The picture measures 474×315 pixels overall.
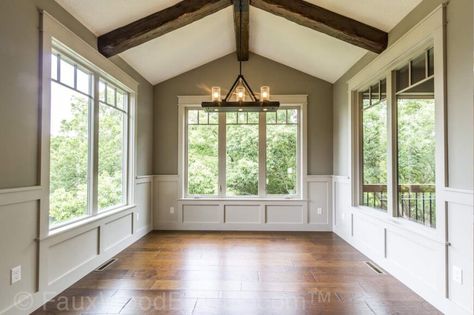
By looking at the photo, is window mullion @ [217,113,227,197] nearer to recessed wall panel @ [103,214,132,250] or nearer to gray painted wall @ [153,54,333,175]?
gray painted wall @ [153,54,333,175]

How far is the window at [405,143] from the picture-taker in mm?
2881

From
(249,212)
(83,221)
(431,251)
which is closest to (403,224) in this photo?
(431,251)

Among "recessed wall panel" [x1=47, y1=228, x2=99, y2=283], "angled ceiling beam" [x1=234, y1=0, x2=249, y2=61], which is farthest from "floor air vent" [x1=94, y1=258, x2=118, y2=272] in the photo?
"angled ceiling beam" [x1=234, y1=0, x2=249, y2=61]

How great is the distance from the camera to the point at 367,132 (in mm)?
4363

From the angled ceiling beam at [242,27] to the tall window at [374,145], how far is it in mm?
2048

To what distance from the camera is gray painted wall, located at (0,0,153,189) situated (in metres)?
2.21

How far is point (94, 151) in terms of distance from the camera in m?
3.61

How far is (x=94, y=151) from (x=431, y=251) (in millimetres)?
3780

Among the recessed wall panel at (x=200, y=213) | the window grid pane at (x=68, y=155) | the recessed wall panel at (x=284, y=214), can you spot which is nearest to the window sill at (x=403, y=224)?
the recessed wall panel at (x=284, y=214)

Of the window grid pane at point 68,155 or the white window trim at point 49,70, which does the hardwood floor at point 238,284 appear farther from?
the window grid pane at point 68,155

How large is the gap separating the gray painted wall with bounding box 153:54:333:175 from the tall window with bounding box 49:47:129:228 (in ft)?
3.84

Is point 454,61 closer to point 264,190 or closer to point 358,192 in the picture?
point 358,192

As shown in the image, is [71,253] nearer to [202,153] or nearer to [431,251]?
[202,153]

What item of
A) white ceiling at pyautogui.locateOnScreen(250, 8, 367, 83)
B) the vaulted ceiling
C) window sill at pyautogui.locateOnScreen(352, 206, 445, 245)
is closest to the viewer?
window sill at pyautogui.locateOnScreen(352, 206, 445, 245)
